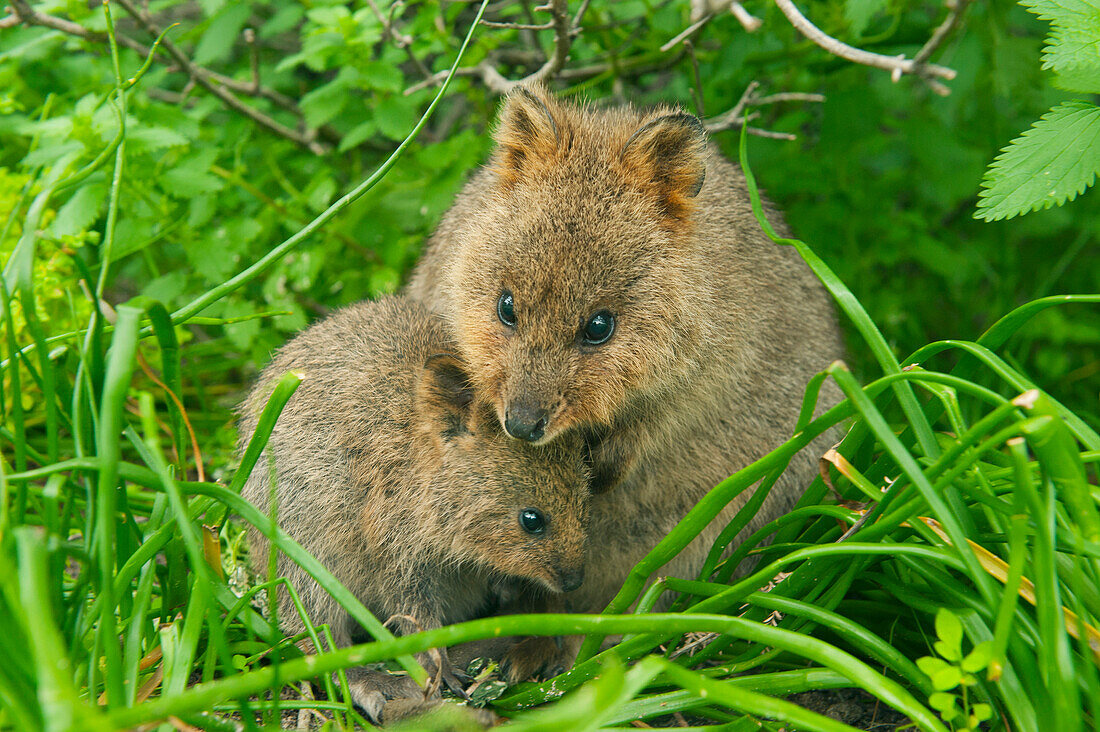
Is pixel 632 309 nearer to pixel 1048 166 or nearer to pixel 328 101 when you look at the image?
pixel 1048 166

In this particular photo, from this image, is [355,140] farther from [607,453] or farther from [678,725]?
[678,725]

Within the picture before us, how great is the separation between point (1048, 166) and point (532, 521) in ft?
7.69

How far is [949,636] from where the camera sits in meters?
2.61

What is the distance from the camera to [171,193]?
16.7ft

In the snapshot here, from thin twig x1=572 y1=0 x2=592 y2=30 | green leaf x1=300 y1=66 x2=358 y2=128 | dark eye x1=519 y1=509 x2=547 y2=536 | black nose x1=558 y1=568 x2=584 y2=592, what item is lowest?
black nose x1=558 y1=568 x2=584 y2=592

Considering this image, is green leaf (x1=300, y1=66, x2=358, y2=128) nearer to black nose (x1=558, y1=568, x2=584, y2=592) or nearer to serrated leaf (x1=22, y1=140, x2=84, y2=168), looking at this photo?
serrated leaf (x1=22, y1=140, x2=84, y2=168)

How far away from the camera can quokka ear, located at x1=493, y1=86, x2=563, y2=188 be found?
3955 millimetres

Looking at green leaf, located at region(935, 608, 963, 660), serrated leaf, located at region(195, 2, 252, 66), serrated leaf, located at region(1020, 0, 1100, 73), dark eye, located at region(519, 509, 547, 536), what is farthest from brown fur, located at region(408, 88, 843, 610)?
serrated leaf, located at region(195, 2, 252, 66)

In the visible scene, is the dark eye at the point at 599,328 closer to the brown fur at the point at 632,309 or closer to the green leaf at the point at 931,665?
the brown fur at the point at 632,309

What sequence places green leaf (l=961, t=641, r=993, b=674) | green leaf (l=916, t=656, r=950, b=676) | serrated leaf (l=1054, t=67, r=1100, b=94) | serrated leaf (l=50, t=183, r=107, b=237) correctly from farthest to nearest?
serrated leaf (l=50, t=183, r=107, b=237), serrated leaf (l=1054, t=67, r=1100, b=94), green leaf (l=916, t=656, r=950, b=676), green leaf (l=961, t=641, r=993, b=674)

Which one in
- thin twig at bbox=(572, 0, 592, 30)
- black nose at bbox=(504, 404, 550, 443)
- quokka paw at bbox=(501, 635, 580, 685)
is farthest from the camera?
thin twig at bbox=(572, 0, 592, 30)

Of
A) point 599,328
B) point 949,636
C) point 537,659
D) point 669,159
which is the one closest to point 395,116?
point 669,159

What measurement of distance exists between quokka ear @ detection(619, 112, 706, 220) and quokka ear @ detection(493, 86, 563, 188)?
0.33 m

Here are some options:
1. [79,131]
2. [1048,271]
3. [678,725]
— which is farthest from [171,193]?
[1048,271]
